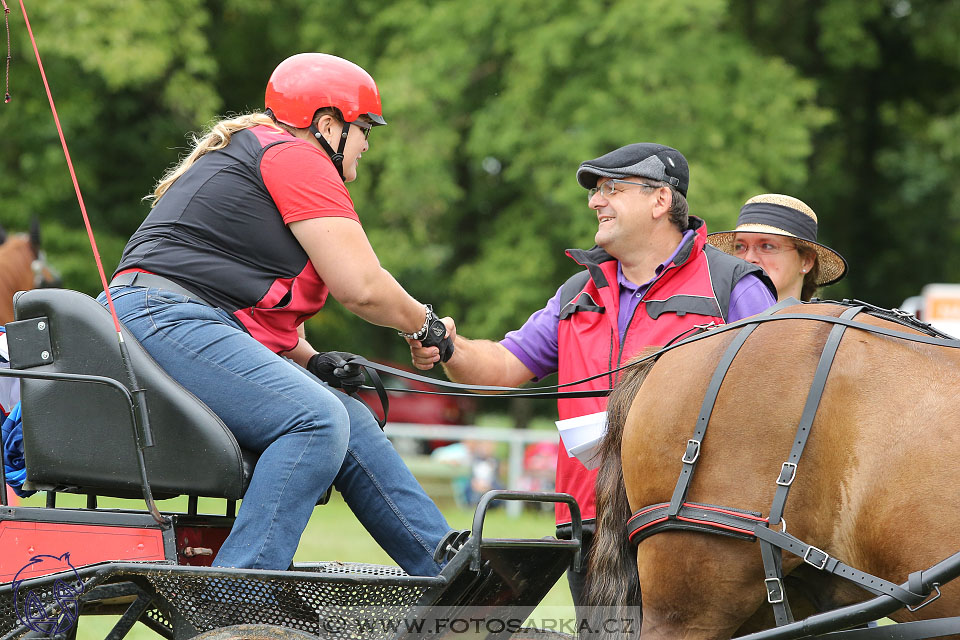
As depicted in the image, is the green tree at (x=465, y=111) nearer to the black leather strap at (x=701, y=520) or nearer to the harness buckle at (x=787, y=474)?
the black leather strap at (x=701, y=520)

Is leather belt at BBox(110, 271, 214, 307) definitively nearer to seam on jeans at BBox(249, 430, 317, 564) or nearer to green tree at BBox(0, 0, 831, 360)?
seam on jeans at BBox(249, 430, 317, 564)

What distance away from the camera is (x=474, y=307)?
566 inches

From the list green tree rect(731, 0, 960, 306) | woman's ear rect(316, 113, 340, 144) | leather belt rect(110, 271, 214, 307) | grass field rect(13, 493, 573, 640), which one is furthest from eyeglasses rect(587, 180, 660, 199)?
green tree rect(731, 0, 960, 306)

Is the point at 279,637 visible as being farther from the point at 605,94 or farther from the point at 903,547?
the point at 605,94

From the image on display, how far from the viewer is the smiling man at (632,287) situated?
348cm

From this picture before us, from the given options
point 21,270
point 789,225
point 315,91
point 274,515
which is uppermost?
point 315,91

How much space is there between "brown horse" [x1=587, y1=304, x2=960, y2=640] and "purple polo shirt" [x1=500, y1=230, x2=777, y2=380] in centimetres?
57

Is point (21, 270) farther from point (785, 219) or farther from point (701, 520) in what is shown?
Result: point (701, 520)

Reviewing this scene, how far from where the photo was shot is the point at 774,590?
2.60m

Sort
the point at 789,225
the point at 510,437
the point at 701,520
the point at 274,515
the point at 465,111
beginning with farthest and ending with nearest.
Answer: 1. the point at 465,111
2. the point at 510,437
3. the point at 789,225
4. the point at 274,515
5. the point at 701,520

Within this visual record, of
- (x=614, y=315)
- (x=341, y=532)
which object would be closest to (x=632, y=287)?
(x=614, y=315)

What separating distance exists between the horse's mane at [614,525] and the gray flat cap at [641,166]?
0.75 metres

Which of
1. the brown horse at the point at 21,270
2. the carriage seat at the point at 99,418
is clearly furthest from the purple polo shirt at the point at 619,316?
the brown horse at the point at 21,270

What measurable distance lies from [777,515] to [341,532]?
7.35m
